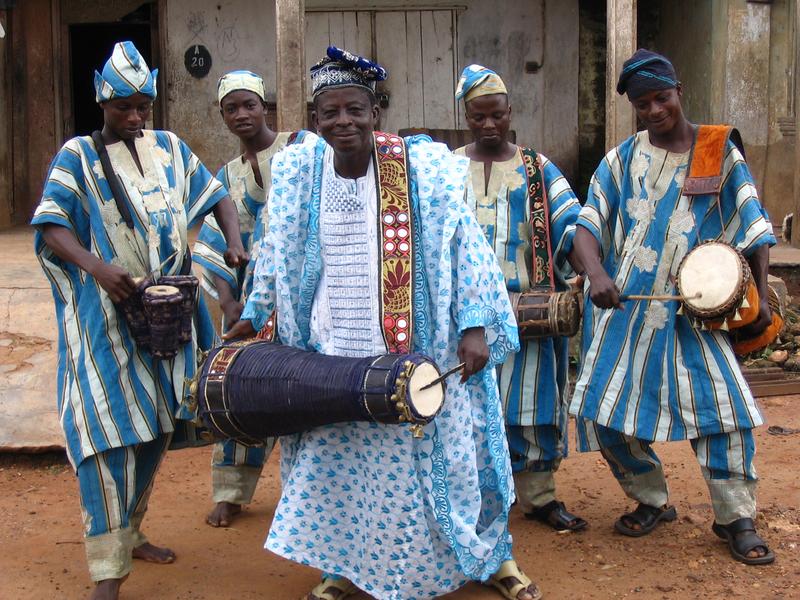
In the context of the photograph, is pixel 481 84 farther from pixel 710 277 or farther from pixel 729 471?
pixel 729 471

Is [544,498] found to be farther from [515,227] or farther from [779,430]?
[779,430]

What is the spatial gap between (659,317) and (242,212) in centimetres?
201

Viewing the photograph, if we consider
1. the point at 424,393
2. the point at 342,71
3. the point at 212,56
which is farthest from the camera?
the point at 212,56

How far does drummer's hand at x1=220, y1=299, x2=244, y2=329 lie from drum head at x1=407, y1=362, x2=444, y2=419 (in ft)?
4.62

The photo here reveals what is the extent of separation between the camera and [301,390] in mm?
3695

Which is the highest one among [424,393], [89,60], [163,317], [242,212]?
[89,60]

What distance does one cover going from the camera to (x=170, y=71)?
11.9 m

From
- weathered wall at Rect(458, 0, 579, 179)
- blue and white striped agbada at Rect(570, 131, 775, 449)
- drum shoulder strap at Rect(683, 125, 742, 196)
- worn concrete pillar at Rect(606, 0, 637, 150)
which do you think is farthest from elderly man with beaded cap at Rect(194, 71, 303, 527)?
weathered wall at Rect(458, 0, 579, 179)

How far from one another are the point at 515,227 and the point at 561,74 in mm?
7722

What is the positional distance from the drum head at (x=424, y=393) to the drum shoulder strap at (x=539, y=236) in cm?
145

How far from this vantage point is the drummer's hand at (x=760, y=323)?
446 centimetres

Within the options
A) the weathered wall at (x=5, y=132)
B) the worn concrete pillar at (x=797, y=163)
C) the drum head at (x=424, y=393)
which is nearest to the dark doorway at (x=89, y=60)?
the weathered wall at (x=5, y=132)

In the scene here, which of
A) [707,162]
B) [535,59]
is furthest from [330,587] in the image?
[535,59]

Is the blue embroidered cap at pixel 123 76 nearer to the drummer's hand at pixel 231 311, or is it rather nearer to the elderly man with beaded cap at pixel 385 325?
the elderly man with beaded cap at pixel 385 325
